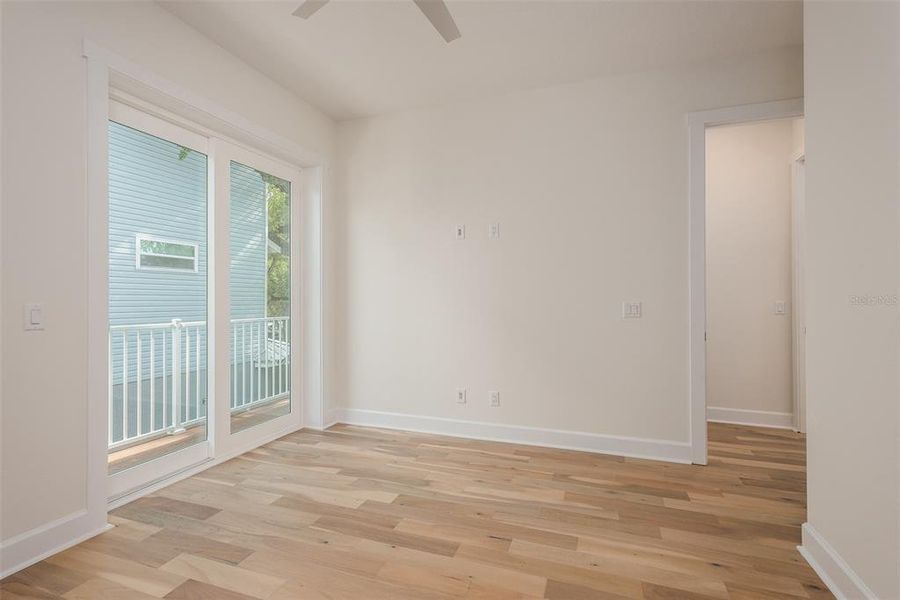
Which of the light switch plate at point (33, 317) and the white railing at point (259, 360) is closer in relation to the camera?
the light switch plate at point (33, 317)

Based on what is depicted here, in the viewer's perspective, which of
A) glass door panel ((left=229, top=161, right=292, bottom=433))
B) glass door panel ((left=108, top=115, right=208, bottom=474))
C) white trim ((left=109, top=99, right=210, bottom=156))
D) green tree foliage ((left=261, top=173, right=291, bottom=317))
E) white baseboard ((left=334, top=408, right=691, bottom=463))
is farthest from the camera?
green tree foliage ((left=261, top=173, right=291, bottom=317))

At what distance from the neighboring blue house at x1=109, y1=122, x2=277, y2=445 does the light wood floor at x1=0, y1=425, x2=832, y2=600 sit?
82 cm

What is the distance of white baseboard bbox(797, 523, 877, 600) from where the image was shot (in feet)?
5.22

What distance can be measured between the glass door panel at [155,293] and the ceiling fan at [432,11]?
1459 mm

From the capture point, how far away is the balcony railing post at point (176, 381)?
328 centimetres

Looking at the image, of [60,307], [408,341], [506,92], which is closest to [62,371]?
[60,307]

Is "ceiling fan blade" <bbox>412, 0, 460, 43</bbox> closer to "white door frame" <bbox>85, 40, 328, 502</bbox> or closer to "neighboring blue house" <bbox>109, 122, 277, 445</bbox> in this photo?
"white door frame" <bbox>85, 40, 328, 502</bbox>

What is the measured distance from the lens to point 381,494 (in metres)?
2.64

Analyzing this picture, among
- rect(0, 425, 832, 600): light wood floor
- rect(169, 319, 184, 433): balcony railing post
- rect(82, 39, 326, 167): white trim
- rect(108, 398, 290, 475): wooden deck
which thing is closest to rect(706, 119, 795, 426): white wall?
rect(0, 425, 832, 600): light wood floor

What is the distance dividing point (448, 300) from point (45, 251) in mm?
2613

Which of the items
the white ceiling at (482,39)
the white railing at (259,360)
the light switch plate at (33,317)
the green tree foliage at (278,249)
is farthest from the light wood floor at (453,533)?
the white ceiling at (482,39)

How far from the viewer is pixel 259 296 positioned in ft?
11.8

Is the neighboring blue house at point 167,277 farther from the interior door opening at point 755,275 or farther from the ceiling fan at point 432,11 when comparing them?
the interior door opening at point 755,275

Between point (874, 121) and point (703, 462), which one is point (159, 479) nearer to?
point (703, 462)
